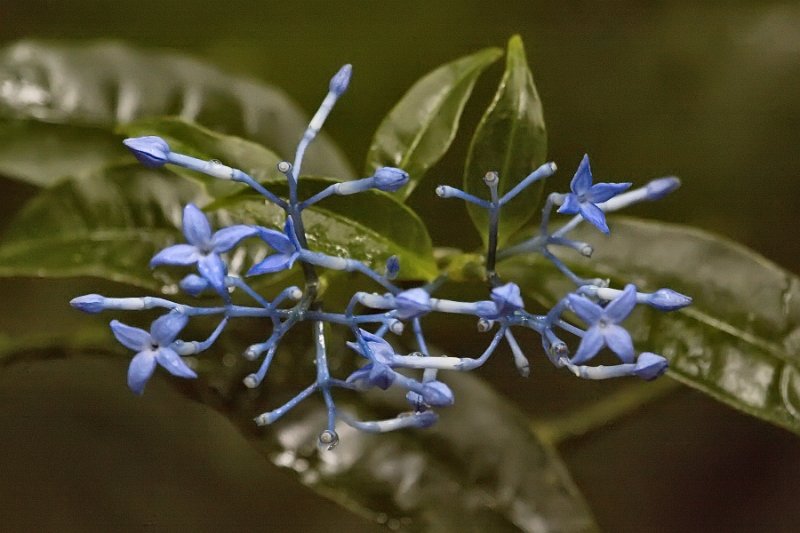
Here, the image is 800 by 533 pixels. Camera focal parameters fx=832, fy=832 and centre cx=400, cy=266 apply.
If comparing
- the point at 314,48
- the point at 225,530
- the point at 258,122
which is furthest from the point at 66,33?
the point at 225,530

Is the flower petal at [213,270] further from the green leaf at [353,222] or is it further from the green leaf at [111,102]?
the green leaf at [111,102]

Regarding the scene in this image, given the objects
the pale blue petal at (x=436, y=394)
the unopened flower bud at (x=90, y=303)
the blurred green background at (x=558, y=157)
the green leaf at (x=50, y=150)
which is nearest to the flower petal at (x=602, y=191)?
the pale blue petal at (x=436, y=394)

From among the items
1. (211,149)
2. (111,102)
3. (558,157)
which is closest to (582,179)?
(211,149)

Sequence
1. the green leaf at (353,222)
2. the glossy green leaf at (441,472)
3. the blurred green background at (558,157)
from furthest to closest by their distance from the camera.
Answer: the blurred green background at (558,157) → the glossy green leaf at (441,472) → the green leaf at (353,222)

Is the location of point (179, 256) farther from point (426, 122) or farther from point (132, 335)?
point (426, 122)

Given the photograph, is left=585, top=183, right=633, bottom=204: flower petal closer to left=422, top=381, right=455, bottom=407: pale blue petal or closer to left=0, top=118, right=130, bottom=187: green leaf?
left=422, top=381, right=455, bottom=407: pale blue petal

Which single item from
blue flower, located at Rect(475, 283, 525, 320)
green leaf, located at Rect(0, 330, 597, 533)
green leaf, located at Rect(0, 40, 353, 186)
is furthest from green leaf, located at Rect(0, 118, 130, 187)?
blue flower, located at Rect(475, 283, 525, 320)

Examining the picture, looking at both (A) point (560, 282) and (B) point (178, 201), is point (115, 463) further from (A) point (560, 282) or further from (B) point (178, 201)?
(A) point (560, 282)
